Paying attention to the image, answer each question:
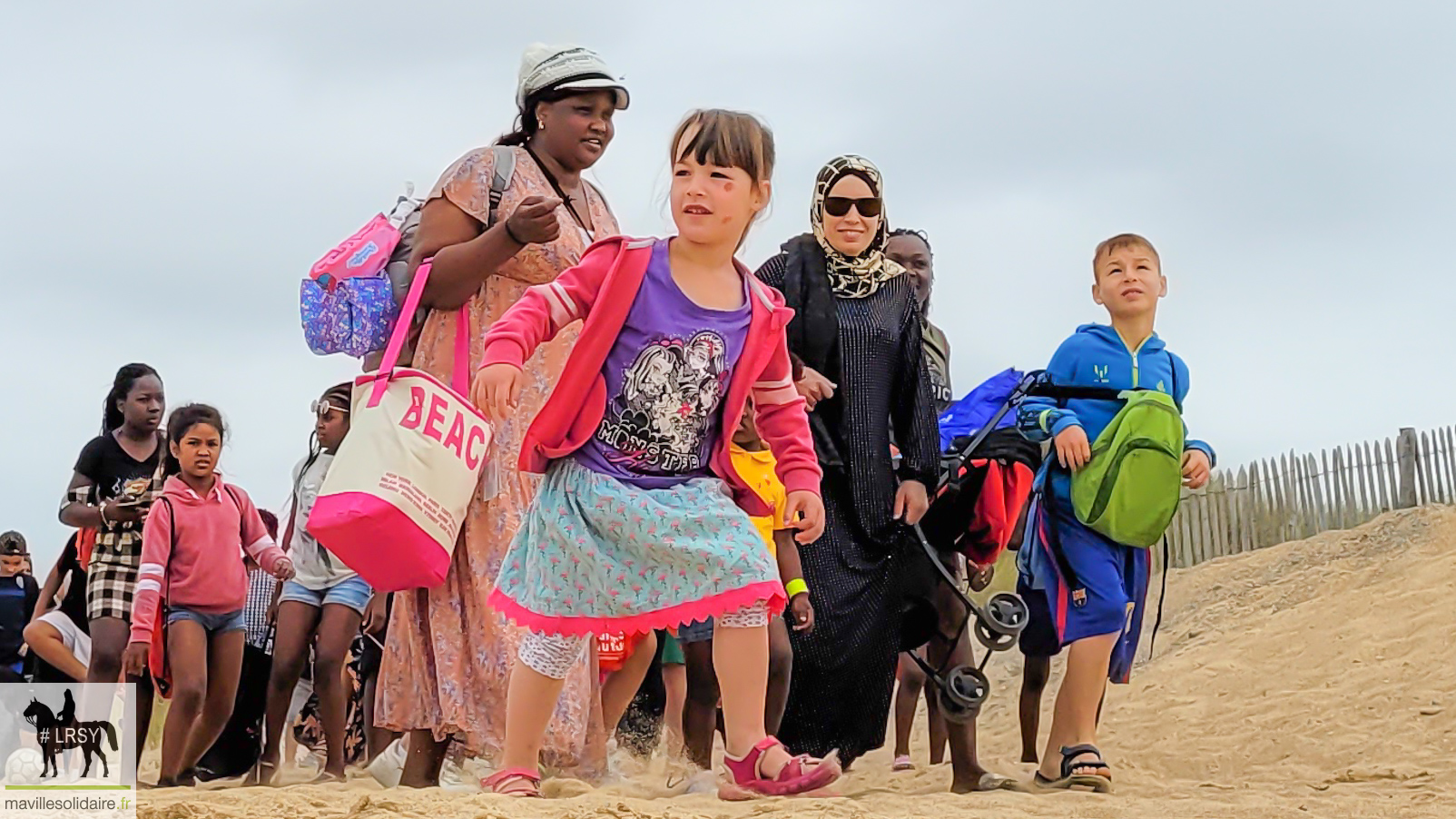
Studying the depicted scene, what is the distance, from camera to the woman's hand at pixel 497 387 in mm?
4043

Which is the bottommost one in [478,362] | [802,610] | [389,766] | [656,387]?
[389,766]

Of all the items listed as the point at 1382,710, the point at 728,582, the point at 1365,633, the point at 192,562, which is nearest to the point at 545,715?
the point at 728,582

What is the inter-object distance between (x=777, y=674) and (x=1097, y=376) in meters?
1.51

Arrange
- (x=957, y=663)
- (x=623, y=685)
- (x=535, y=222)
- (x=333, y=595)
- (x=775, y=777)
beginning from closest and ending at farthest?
(x=775, y=777) → (x=535, y=222) → (x=957, y=663) → (x=623, y=685) → (x=333, y=595)

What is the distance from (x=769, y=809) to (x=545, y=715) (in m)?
0.72

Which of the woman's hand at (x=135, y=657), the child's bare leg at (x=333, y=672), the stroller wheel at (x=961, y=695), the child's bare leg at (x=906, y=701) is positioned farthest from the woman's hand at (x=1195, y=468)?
the woman's hand at (x=135, y=657)

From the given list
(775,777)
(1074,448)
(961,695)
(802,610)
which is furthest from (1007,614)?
(775,777)

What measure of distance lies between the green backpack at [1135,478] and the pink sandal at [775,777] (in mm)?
1706

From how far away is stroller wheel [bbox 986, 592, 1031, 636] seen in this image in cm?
565

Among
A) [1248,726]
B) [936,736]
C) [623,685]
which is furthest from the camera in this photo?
[1248,726]

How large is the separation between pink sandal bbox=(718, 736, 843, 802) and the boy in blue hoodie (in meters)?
1.52

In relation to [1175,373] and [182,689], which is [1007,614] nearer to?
[1175,373]

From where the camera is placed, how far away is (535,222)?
15.4ft

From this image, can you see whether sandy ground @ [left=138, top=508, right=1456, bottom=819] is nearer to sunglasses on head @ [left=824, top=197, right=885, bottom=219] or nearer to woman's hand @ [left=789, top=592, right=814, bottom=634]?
woman's hand @ [left=789, top=592, right=814, bottom=634]
